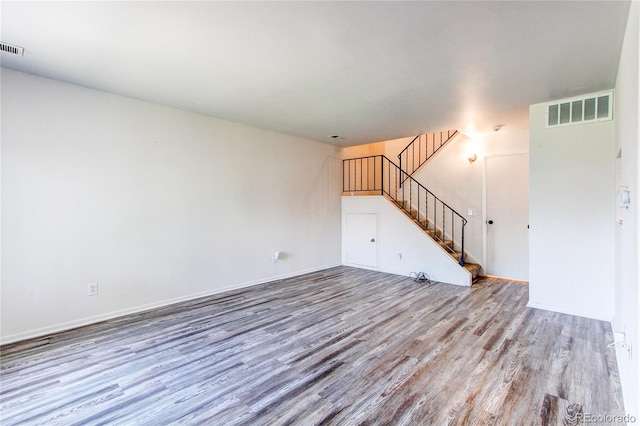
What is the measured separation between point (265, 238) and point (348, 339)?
275 cm

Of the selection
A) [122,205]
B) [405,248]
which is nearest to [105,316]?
[122,205]

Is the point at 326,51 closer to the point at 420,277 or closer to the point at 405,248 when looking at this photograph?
the point at 405,248

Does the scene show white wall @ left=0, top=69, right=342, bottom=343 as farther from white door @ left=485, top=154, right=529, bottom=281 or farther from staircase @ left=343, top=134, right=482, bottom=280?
white door @ left=485, top=154, right=529, bottom=281

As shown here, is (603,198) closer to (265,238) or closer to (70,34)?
(265,238)

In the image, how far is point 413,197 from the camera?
685 centimetres

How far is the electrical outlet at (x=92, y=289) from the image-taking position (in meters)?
3.47

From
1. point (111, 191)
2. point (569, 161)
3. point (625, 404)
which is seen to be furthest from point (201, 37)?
point (569, 161)

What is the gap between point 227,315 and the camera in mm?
3723

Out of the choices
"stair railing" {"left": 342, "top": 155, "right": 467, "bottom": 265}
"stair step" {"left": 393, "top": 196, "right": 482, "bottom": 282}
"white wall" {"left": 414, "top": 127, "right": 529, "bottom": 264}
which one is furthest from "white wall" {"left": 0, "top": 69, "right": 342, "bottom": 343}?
"white wall" {"left": 414, "top": 127, "right": 529, "bottom": 264}

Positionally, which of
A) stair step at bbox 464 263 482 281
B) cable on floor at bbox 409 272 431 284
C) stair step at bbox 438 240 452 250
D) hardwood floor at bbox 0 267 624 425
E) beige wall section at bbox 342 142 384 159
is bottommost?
hardwood floor at bbox 0 267 624 425

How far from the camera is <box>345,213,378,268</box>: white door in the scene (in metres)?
6.33

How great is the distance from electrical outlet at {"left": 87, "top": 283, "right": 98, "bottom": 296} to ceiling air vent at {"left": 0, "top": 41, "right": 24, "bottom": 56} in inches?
95.4

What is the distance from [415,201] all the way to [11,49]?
6.58 meters

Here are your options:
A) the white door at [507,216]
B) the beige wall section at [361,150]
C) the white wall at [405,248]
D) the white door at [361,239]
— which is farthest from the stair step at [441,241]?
the beige wall section at [361,150]
